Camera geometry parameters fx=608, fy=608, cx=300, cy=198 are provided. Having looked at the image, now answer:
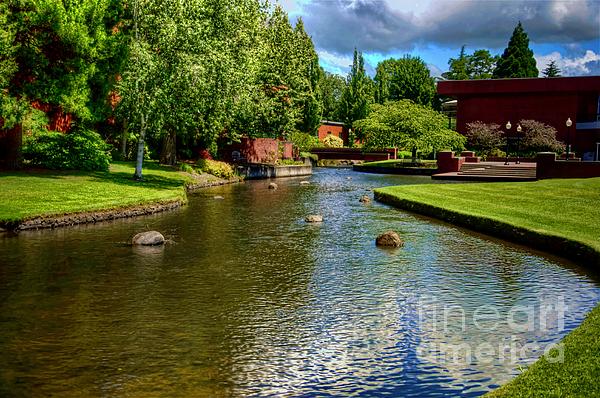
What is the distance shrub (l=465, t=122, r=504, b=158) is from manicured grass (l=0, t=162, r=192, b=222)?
41542mm

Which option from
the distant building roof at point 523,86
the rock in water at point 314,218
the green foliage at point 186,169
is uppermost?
the distant building roof at point 523,86

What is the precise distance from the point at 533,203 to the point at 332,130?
259ft

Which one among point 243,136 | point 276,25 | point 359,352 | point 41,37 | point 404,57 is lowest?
point 359,352

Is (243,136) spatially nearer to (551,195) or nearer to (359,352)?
Answer: (551,195)

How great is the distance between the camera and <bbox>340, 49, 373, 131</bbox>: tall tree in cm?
9956

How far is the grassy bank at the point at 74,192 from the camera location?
22.9 metres

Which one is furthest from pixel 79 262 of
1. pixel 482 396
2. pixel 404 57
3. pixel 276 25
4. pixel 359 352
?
pixel 404 57

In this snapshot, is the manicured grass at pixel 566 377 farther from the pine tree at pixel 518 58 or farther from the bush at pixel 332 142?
the pine tree at pixel 518 58

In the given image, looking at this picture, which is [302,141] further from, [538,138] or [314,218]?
[314,218]

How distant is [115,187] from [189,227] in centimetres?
808

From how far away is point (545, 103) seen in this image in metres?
68.6

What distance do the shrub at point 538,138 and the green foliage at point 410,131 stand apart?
21.7 feet

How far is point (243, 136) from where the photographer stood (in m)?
57.7

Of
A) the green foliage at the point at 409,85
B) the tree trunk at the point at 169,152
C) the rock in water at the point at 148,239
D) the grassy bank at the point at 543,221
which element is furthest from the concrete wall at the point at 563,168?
the green foliage at the point at 409,85
